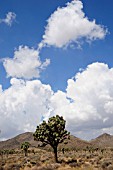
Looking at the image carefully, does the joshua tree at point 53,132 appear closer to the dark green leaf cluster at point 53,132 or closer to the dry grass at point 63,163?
the dark green leaf cluster at point 53,132

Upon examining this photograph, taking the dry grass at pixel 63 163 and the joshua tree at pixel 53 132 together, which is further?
the joshua tree at pixel 53 132

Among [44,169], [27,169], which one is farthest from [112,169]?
[27,169]

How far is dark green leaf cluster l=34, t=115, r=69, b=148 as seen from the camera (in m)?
49.9

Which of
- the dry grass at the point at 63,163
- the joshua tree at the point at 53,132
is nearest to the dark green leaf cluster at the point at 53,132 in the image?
the joshua tree at the point at 53,132

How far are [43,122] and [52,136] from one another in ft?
10.5

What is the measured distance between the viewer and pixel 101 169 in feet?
111

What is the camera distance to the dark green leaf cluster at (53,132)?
4991cm

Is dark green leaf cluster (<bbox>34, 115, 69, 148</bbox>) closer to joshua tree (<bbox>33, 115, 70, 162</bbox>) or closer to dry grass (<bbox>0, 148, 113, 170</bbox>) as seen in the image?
joshua tree (<bbox>33, 115, 70, 162</bbox>)

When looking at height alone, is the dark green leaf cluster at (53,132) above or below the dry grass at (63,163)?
above

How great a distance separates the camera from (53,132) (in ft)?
164

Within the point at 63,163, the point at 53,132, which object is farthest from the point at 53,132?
the point at 63,163

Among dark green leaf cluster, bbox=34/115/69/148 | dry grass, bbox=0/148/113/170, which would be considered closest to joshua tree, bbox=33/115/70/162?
dark green leaf cluster, bbox=34/115/69/148

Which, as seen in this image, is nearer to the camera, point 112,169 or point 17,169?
point 112,169

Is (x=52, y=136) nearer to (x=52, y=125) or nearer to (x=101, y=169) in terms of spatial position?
(x=52, y=125)
